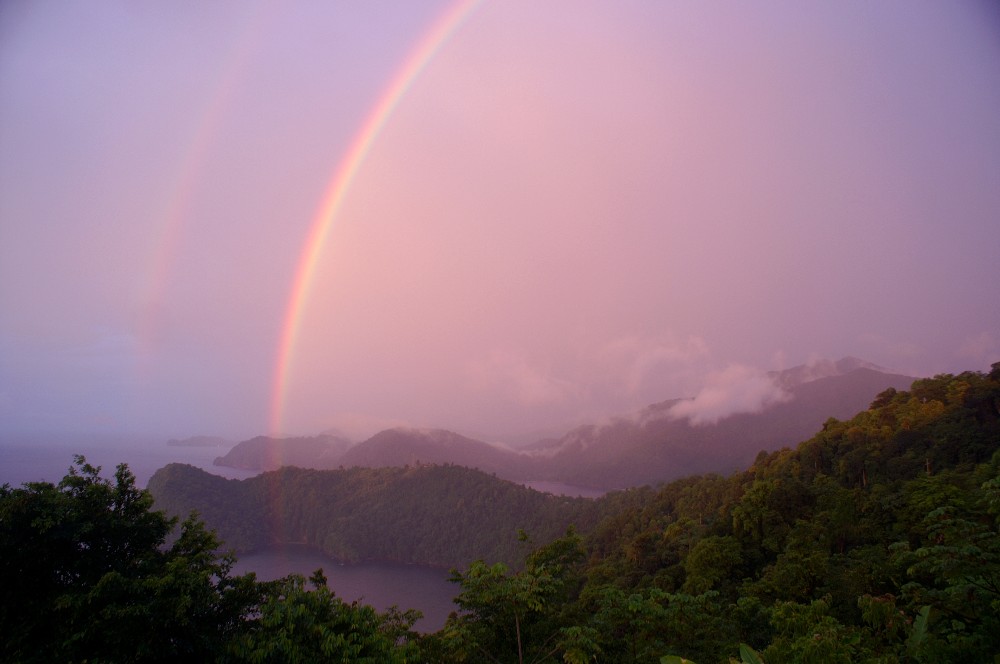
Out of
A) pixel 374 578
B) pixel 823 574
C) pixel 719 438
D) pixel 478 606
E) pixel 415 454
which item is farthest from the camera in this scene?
pixel 415 454

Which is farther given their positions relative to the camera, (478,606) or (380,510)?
(380,510)

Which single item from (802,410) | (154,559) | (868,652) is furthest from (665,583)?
(802,410)

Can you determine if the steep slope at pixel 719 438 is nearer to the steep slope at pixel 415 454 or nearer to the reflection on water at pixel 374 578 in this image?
the steep slope at pixel 415 454

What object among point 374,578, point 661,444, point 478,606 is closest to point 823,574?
point 478,606

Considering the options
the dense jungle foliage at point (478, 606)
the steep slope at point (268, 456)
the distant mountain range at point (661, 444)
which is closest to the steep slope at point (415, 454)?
the distant mountain range at point (661, 444)

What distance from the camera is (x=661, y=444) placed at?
550 feet

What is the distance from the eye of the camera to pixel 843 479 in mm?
29297

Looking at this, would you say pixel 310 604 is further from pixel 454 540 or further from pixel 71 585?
pixel 454 540

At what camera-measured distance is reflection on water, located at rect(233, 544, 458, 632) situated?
6406 centimetres

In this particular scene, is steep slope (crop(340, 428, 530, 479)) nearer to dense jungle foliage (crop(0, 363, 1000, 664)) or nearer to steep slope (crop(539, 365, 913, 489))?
steep slope (crop(539, 365, 913, 489))

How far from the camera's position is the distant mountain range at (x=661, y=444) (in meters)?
150

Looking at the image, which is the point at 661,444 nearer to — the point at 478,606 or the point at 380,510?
the point at 380,510

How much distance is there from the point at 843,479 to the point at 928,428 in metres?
5.56

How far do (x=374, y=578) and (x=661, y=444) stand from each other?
382ft
